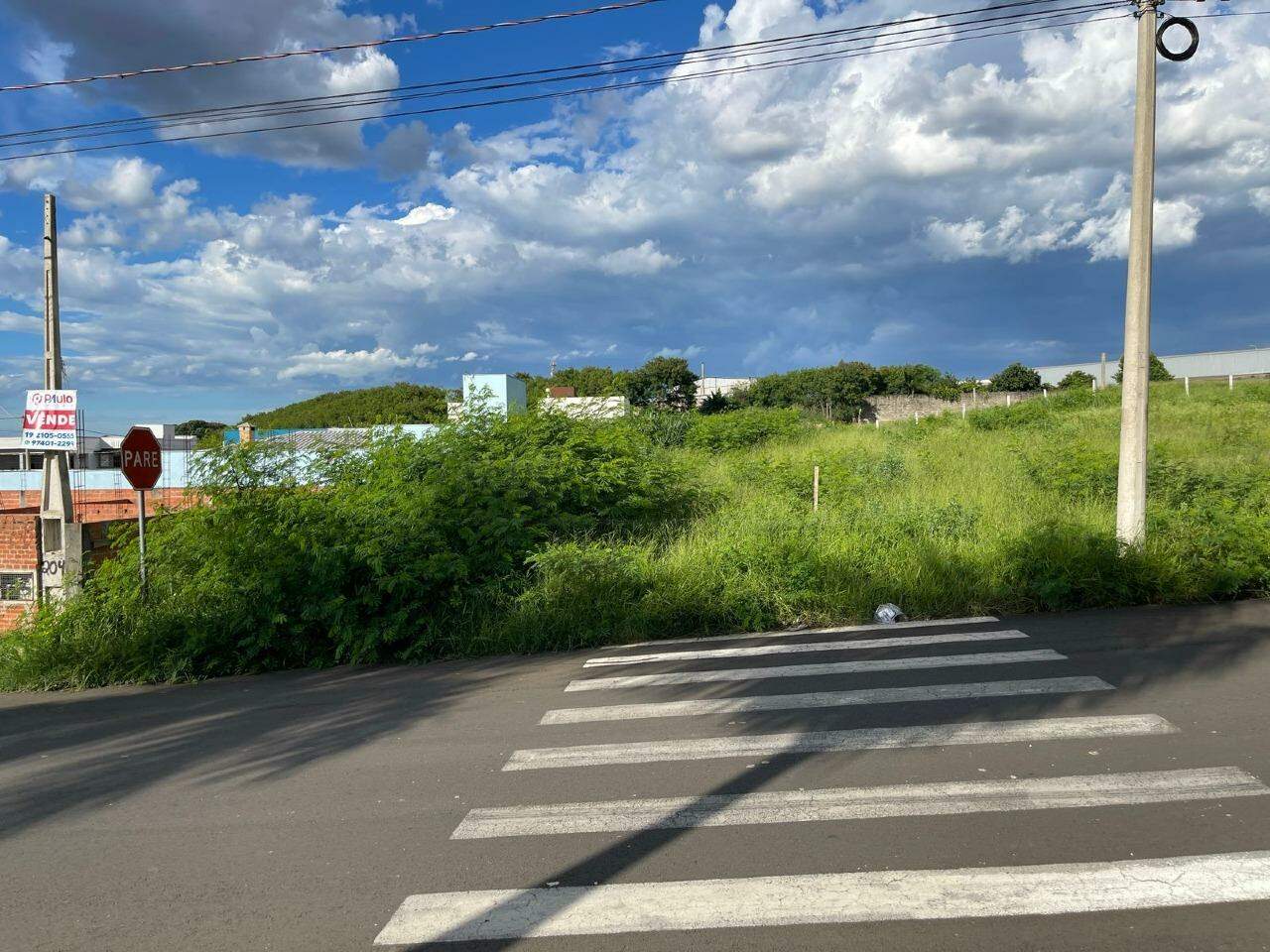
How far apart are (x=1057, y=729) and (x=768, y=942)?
3.14 m

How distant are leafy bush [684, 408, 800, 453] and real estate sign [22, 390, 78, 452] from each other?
17709mm

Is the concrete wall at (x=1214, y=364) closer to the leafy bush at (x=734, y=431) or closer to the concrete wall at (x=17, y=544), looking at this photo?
the leafy bush at (x=734, y=431)

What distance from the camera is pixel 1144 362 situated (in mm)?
10031

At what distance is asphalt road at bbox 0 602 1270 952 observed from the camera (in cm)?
351

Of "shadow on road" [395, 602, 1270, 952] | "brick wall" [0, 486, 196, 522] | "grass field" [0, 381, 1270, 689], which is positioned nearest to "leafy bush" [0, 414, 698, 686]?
"grass field" [0, 381, 1270, 689]

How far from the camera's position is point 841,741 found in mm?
5535

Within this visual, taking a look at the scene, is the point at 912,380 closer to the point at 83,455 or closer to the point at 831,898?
the point at 83,455

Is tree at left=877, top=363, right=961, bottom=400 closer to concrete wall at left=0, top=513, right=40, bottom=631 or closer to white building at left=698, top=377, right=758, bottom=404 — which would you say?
white building at left=698, top=377, right=758, bottom=404

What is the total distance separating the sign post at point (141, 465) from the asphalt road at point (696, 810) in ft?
11.8

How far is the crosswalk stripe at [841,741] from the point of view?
17.8ft

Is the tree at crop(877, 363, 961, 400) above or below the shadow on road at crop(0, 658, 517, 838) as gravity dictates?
above

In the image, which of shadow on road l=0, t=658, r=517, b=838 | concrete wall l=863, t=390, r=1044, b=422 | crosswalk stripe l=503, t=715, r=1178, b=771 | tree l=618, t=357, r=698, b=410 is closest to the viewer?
crosswalk stripe l=503, t=715, r=1178, b=771

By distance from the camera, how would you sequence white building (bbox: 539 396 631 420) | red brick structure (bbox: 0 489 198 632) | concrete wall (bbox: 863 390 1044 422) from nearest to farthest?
1. red brick structure (bbox: 0 489 198 632)
2. white building (bbox: 539 396 631 420)
3. concrete wall (bbox: 863 390 1044 422)

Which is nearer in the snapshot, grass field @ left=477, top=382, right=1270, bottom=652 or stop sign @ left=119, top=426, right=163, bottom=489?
grass field @ left=477, top=382, right=1270, bottom=652
